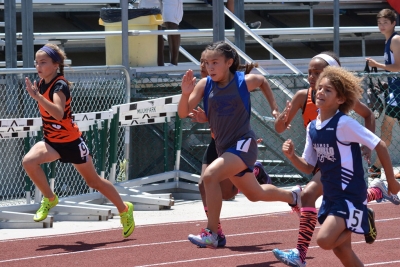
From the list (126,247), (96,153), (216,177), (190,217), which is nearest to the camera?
(216,177)

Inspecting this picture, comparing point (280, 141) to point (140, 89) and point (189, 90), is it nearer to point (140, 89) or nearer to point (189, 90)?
point (140, 89)

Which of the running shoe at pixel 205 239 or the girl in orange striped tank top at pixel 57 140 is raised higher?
the girl in orange striped tank top at pixel 57 140

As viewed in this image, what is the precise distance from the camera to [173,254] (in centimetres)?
700

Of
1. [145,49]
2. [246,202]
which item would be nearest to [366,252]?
[246,202]

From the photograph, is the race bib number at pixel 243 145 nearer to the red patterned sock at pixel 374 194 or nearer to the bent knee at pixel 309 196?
the bent knee at pixel 309 196

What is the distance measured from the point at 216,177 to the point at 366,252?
1.43 metres

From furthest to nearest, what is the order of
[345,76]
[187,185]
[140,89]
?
1. [140,89]
2. [187,185]
3. [345,76]

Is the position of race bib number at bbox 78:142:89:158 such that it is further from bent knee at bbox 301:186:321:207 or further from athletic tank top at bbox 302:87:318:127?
bent knee at bbox 301:186:321:207

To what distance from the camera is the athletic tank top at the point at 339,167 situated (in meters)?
5.27

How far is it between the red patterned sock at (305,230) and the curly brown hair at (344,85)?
3.41 feet

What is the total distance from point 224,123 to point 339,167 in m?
1.73

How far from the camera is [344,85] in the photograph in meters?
5.41

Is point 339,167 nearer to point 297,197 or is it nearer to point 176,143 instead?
point 297,197

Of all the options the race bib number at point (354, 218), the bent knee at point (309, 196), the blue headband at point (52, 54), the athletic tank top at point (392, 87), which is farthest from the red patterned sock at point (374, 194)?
the athletic tank top at point (392, 87)
